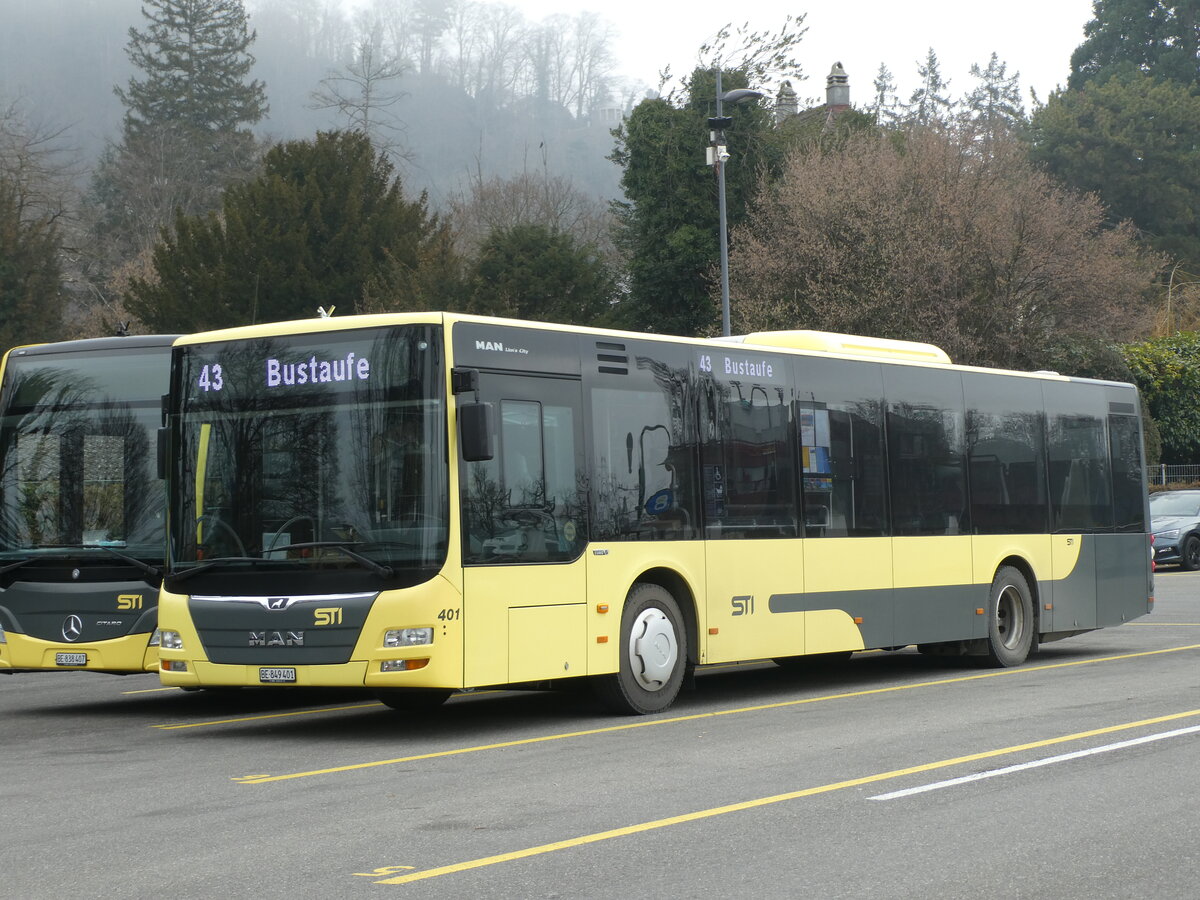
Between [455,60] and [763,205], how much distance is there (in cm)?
8974

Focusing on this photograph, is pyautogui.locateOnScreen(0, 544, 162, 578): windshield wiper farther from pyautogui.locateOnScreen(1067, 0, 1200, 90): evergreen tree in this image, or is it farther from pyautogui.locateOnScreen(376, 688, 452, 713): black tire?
pyautogui.locateOnScreen(1067, 0, 1200, 90): evergreen tree

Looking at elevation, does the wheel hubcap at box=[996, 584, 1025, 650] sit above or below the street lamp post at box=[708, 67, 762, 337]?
below

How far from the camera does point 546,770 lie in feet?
31.3

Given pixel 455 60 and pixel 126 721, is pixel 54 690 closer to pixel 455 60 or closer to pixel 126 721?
pixel 126 721

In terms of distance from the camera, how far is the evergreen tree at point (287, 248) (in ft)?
154

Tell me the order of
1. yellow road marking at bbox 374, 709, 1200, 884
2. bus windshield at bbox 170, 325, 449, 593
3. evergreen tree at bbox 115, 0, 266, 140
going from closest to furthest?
1. yellow road marking at bbox 374, 709, 1200, 884
2. bus windshield at bbox 170, 325, 449, 593
3. evergreen tree at bbox 115, 0, 266, 140

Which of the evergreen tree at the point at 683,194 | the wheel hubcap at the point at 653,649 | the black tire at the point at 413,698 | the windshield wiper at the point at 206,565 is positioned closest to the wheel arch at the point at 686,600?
the wheel hubcap at the point at 653,649

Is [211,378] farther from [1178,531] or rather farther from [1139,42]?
[1139,42]

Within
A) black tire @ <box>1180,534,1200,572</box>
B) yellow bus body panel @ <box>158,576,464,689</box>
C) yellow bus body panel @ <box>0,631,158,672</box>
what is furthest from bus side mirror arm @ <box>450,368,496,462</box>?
black tire @ <box>1180,534,1200,572</box>

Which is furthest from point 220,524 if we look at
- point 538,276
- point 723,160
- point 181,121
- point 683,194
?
point 181,121

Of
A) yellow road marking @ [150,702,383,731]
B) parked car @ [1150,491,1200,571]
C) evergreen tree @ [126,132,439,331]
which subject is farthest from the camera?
evergreen tree @ [126,132,439,331]

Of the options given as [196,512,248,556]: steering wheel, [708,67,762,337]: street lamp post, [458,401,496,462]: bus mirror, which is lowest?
[196,512,248,556]: steering wheel

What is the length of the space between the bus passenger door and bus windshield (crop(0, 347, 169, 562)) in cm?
382

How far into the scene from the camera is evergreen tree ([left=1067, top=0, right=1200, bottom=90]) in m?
91.1
